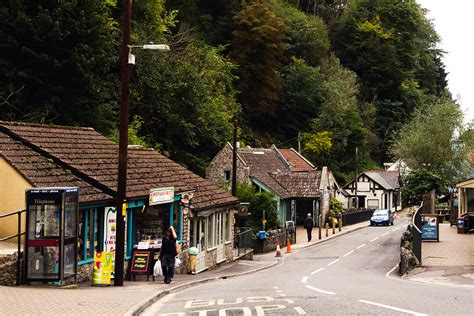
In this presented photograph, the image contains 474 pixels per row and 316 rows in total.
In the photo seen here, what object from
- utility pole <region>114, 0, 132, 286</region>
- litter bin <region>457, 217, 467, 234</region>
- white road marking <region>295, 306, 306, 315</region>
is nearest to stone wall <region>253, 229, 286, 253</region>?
litter bin <region>457, 217, 467, 234</region>

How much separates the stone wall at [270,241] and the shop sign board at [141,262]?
20102 millimetres

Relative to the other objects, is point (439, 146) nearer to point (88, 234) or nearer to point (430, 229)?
point (430, 229)

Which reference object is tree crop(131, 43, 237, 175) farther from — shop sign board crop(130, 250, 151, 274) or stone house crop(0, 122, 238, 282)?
shop sign board crop(130, 250, 151, 274)

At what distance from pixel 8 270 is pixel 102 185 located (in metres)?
4.85

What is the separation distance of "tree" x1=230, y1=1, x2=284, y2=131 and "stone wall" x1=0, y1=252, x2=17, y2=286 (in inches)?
2388

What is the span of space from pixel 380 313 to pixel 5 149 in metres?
12.2

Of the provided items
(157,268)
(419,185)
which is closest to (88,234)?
(157,268)

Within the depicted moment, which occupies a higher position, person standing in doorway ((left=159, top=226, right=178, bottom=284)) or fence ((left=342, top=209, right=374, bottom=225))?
fence ((left=342, top=209, right=374, bottom=225))

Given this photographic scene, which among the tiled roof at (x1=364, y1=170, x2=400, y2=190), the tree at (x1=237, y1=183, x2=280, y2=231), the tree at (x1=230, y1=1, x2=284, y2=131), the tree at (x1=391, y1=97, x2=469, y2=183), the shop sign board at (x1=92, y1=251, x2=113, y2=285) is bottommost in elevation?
the shop sign board at (x1=92, y1=251, x2=113, y2=285)

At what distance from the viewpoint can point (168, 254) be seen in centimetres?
2248

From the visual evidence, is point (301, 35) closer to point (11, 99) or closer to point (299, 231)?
point (299, 231)

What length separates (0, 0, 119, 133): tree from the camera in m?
36.3

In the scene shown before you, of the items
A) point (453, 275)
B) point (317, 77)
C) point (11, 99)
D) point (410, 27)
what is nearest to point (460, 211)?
point (453, 275)

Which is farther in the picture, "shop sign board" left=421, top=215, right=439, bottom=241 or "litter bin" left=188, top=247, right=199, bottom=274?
"shop sign board" left=421, top=215, right=439, bottom=241
